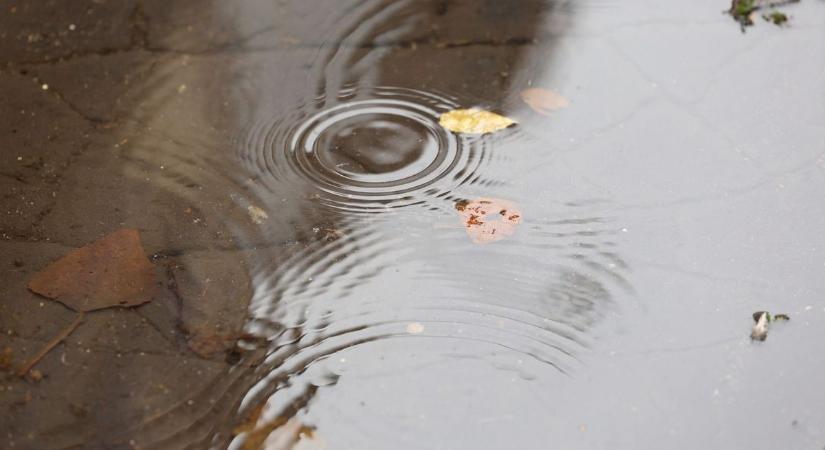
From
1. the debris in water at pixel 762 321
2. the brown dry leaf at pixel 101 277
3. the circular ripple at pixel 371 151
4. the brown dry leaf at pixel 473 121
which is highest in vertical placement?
the brown dry leaf at pixel 473 121

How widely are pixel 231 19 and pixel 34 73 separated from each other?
681 millimetres

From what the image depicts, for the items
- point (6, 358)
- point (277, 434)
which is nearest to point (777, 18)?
point (277, 434)

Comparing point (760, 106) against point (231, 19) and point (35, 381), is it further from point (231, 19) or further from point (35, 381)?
point (35, 381)

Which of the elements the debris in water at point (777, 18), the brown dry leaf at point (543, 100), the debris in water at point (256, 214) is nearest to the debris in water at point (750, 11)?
the debris in water at point (777, 18)

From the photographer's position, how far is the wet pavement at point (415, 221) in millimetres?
1993

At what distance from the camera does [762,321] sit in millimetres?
2104

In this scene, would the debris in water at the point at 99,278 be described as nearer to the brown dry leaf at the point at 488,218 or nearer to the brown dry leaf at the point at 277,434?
the brown dry leaf at the point at 277,434

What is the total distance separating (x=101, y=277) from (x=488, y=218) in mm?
1028

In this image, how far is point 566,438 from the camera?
1921 mm

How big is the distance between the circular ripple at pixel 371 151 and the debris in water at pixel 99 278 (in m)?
0.44

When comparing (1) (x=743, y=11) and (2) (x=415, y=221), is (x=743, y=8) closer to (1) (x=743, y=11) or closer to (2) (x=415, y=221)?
(1) (x=743, y=11)

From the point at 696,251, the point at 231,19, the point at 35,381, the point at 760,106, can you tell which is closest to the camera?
the point at 35,381

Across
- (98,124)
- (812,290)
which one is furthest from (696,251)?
(98,124)

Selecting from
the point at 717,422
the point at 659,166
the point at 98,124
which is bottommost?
the point at 717,422
